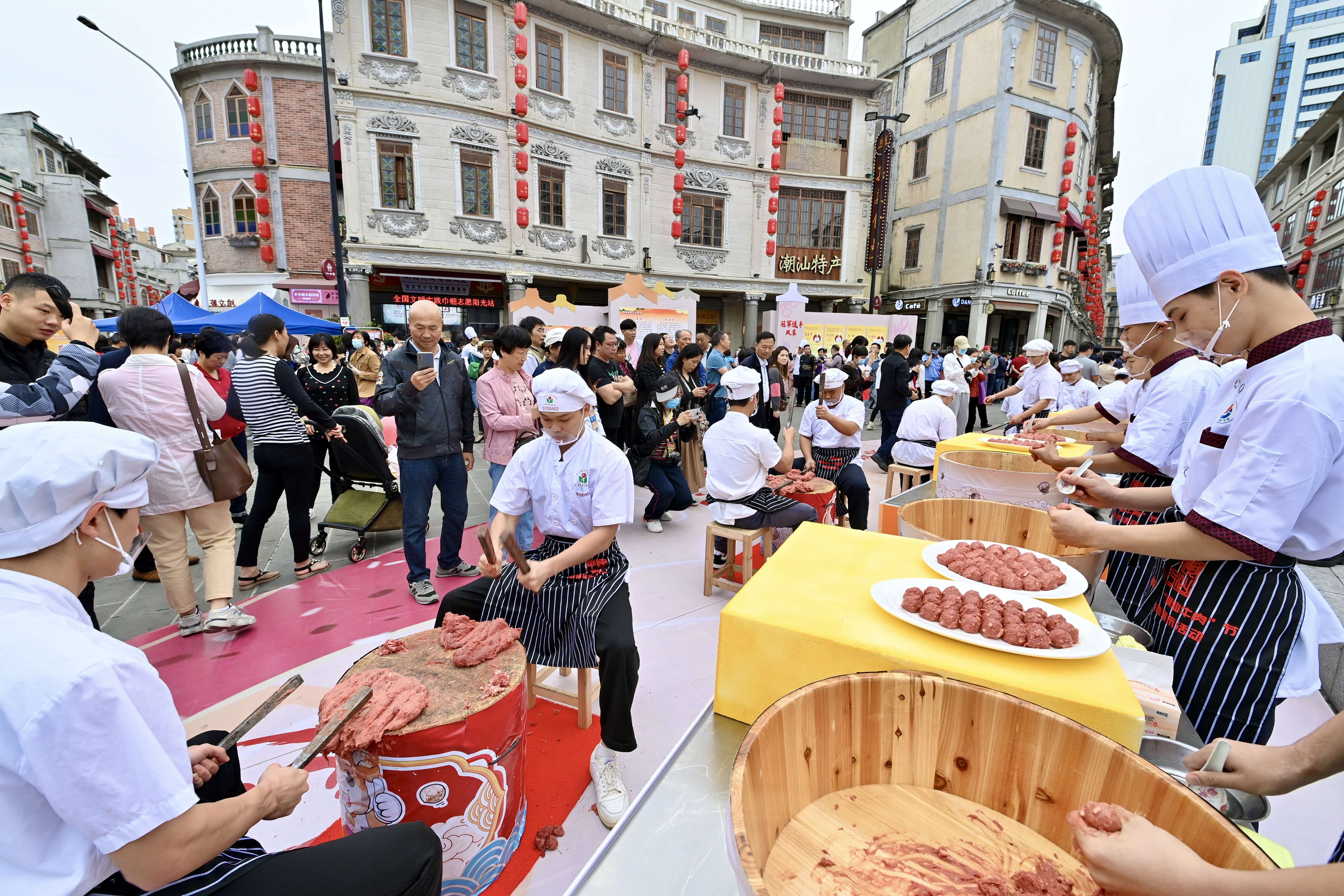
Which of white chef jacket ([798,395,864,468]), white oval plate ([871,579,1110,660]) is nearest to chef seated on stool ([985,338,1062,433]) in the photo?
white chef jacket ([798,395,864,468])

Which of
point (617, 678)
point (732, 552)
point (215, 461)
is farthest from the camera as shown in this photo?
point (732, 552)

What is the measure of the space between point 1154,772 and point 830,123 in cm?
2342

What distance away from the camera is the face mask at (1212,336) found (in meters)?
1.56

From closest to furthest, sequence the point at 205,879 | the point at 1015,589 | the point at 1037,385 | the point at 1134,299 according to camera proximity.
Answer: the point at 205,879 → the point at 1015,589 → the point at 1134,299 → the point at 1037,385

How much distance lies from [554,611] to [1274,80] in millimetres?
96795

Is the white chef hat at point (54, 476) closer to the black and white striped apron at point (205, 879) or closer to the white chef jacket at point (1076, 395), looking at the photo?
the black and white striped apron at point (205, 879)

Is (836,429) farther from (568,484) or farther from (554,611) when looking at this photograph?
(554,611)

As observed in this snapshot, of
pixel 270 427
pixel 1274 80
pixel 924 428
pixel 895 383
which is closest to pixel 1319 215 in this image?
pixel 895 383

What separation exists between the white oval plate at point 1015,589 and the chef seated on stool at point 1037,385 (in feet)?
16.1

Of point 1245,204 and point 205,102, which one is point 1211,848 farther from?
point 205,102

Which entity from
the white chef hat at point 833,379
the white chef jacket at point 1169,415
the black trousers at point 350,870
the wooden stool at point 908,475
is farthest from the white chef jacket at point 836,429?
the black trousers at point 350,870

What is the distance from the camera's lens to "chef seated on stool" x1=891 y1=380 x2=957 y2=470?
5891 mm

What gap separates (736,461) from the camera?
4.20 meters

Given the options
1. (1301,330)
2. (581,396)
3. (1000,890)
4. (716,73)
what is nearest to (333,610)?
(581,396)
